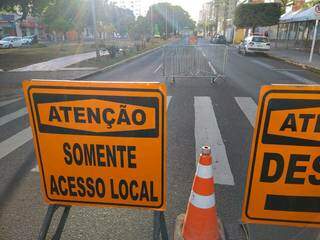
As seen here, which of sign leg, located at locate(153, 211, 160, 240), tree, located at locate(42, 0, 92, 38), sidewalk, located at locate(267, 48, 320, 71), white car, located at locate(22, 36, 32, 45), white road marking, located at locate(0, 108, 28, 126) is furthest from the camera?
white car, located at locate(22, 36, 32, 45)

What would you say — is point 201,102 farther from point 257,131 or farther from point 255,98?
point 257,131

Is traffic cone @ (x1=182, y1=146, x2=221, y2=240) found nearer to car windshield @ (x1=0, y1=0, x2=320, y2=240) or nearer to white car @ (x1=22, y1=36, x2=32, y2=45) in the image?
car windshield @ (x1=0, y1=0, x2=320, y2=240)

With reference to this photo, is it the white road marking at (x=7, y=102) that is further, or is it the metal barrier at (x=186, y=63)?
the metal barrier at (x=186, y=63)

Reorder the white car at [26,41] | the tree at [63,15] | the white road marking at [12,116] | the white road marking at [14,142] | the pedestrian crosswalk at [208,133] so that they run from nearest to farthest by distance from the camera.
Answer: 1. the pedestrian crosswalk at [208,133]
2. the white road marking at [14,142]
3. the white road marking at [12,116]
4. the tree at [63,15]
5. the white car at [26,41]

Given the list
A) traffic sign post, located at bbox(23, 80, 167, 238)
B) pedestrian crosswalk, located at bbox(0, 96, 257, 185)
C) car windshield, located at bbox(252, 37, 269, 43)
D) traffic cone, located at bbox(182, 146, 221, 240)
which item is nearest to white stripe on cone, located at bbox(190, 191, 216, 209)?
traffic cone, located at bbox(182, 146, 221, 240)

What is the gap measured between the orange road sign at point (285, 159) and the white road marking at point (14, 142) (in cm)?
402

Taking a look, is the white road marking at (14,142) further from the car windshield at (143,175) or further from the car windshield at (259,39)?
the car windshield at (259,39)

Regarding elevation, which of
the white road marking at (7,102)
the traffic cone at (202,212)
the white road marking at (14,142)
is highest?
the traffic cone at (202,212)

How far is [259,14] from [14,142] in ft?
130

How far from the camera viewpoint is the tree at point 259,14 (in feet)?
123

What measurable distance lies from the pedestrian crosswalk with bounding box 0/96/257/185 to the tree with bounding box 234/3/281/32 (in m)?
33.5

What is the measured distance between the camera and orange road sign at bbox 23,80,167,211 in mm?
2250

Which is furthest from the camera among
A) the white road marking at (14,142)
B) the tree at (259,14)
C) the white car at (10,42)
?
the tree at (259,14)

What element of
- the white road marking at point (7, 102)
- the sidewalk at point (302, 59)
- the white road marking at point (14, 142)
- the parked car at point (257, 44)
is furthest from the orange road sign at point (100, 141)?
the parked car at point (257, 44)
